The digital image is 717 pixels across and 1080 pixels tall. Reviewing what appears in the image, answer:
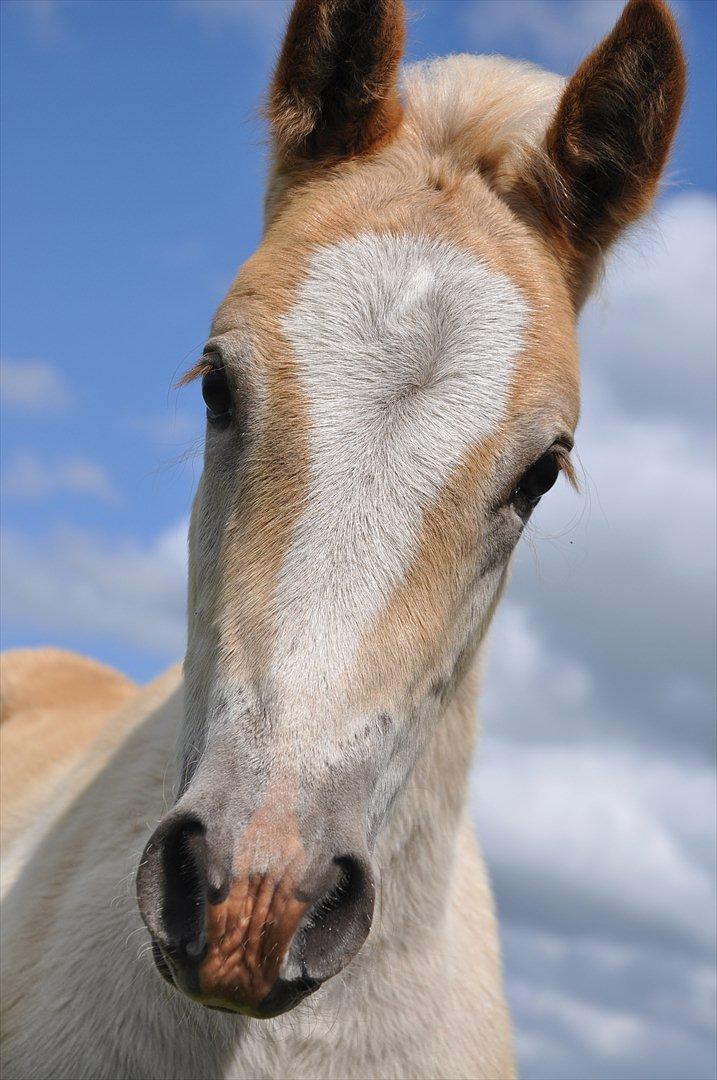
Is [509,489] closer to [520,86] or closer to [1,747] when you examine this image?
[520,86]

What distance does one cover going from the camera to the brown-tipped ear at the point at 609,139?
3301 millimetres

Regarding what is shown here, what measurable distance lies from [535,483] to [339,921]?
1.28 m

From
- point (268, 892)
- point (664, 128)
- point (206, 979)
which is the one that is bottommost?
point (206, 979)

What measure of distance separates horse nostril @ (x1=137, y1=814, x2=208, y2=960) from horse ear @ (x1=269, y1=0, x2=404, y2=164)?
2.23 metres

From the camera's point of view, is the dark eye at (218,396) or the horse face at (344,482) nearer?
the horse face at (344,482)

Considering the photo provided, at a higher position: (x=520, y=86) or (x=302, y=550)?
(x=520, y=86)

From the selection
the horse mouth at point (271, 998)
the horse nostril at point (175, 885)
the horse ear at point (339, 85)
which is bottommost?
the horse mouth at point (271, 998)

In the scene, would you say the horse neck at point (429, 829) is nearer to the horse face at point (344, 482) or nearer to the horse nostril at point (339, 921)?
the horse face at point (344, 482)

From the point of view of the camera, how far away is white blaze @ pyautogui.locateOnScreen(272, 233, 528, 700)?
8.08 feet

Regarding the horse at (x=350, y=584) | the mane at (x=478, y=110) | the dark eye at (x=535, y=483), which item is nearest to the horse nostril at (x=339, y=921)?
the horse at (x=350, y=584)

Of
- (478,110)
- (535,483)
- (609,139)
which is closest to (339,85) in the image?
(478,110)

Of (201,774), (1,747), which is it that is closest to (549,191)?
(201,774)

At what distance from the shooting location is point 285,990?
2.18 meters

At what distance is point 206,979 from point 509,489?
1.40 metres
